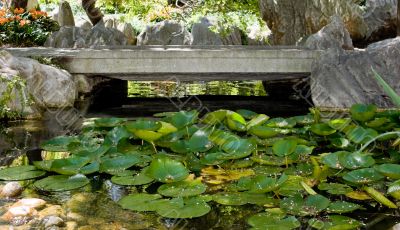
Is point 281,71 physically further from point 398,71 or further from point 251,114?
point 251,114

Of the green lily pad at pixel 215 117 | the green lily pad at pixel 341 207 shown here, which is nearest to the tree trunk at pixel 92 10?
the green lily pad at pixel 215 117

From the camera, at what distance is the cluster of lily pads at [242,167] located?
280cm

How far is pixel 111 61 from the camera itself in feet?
21.6

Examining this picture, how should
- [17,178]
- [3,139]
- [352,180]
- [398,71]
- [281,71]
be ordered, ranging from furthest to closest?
[281,71]
[398,71]
[3,139]
[17,178]
[352,180]

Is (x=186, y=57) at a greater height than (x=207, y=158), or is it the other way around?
(x=186, y=57)

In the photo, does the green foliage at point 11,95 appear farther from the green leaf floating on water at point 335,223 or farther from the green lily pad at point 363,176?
the green leaf floating on water at point 335,223

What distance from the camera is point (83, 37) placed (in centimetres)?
962

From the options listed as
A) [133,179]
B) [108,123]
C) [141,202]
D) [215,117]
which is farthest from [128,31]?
[141,202]

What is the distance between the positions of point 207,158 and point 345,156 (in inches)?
35.8

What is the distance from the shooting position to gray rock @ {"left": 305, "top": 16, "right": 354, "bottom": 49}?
7.11 m

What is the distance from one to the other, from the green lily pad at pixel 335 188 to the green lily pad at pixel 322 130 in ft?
3.18

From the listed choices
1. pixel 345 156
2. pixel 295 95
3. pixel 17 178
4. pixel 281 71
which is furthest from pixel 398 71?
pixel 17 178

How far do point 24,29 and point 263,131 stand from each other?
7300 mm

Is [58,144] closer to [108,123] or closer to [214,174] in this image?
[108,123]
